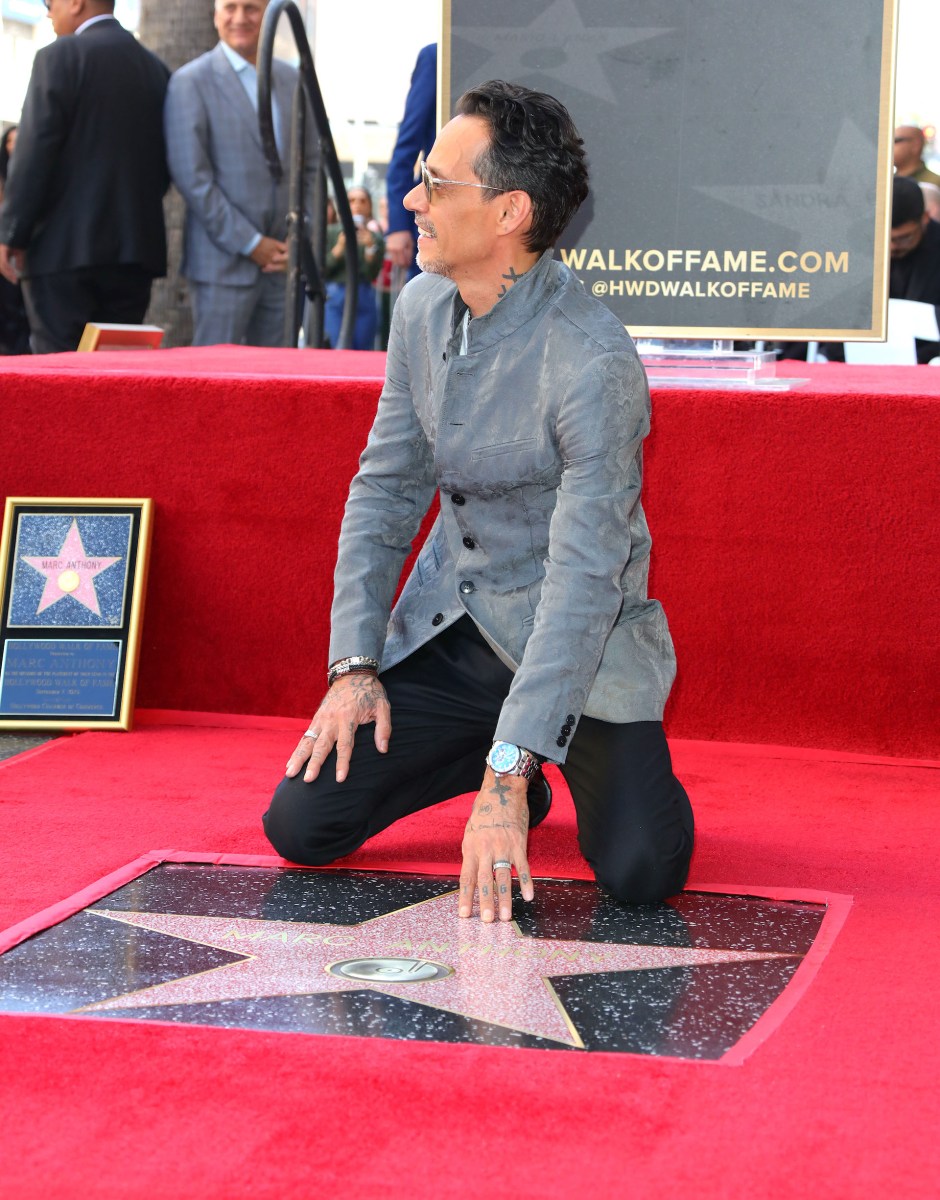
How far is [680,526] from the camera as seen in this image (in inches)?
108

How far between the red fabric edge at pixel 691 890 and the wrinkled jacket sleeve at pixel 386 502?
305 millimetres

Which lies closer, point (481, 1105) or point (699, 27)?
point (481, 1105)

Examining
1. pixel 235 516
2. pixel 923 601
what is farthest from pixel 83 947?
pixel 923 601

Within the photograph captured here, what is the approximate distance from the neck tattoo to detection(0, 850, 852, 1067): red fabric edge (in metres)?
0.75

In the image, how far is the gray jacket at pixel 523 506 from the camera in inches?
76.9

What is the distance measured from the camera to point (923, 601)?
106 inches

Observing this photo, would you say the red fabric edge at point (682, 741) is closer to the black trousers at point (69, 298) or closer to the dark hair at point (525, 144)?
the dark hair at point (525, 144)

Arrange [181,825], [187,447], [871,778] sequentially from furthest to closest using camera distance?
1. [187,447]
2. [871,778]
3. [181,825]

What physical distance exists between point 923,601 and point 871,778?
299 millimetres

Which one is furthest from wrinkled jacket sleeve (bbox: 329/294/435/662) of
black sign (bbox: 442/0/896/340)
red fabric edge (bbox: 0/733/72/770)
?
black sign (bbox: 442/0/896/340)

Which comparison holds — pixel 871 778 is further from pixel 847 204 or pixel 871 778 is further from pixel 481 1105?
pixel 481 1105

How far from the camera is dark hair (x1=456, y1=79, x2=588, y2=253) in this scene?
77.9 inches

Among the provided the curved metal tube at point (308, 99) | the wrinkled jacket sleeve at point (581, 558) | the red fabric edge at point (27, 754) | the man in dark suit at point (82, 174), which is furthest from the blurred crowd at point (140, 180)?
the wrinkled jacket sleeve at point (581, 558)

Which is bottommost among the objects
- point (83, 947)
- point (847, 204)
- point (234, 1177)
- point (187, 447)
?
point (234, 1177)
